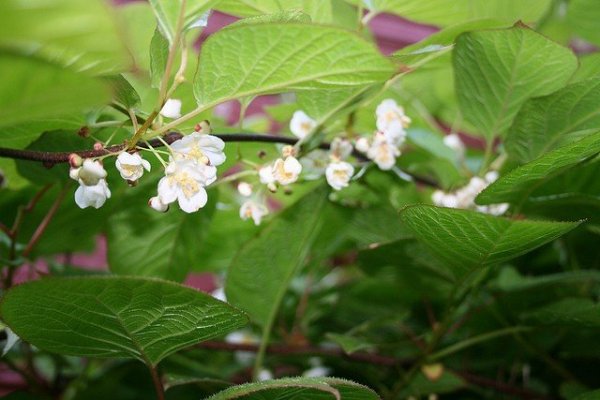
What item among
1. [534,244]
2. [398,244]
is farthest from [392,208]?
[534,244]

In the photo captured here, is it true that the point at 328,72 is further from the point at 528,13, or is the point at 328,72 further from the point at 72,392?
the point at 72,392

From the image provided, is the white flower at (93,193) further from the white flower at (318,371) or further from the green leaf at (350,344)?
the white flower at (318,371)

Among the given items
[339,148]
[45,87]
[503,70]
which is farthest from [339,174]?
[45,87]

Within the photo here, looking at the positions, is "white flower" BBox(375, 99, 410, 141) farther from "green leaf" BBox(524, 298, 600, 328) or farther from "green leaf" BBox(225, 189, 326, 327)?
"green leaf" BBox(524, 298, 600, 328)

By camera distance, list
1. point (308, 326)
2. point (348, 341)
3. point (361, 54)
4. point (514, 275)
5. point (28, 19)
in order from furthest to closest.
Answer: point (308, 326), point (514, 275), point (348, 341), point (361, 54), point (28, 19)

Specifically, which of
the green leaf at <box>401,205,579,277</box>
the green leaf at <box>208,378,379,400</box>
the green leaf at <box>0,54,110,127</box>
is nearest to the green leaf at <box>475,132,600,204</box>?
the green leaf at <box>401,205,579,277</box>

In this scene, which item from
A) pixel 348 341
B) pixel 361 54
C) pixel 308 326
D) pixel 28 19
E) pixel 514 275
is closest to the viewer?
pixel 28 19

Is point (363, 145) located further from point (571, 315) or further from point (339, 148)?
point (571, 315)
